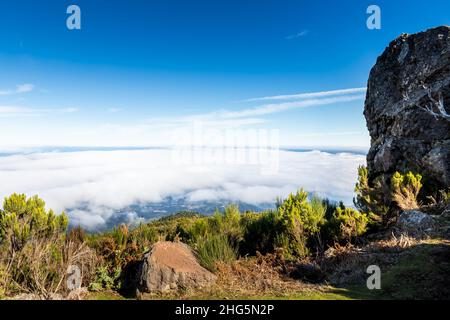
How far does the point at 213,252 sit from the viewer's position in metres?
Result: 7.47

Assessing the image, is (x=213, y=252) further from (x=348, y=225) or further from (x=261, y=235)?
(x=348, y=225)

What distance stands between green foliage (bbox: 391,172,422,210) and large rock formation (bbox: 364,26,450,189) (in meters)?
1.21

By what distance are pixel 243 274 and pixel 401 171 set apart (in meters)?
9.43

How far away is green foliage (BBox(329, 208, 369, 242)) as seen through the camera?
899 cm

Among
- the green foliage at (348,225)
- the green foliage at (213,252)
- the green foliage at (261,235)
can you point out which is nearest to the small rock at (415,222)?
the green foliage at (348,225)

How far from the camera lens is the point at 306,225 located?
8.94 metres

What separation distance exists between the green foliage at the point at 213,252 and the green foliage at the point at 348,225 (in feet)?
11.4

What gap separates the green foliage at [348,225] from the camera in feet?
29.5

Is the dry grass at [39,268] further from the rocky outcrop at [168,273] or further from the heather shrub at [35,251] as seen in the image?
the rocky outcrop at [168,273]

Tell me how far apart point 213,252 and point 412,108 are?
37.7 ft

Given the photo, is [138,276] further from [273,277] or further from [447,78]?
[447,78]

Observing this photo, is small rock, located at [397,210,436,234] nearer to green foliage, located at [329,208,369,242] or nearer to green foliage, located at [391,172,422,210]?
green foliage, located at [391,172,422,210]

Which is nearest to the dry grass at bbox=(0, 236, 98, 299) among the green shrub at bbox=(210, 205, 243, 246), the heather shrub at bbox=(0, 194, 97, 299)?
the heather shrub at bbox=(0, 194, 97, 299)
